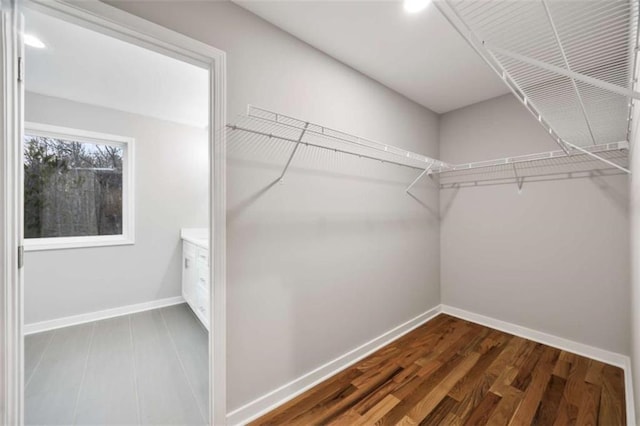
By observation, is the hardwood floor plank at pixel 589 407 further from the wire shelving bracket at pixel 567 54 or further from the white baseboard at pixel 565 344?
the wire shelving bracket at pixel 567 54

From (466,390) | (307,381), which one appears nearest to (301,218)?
(307,381)

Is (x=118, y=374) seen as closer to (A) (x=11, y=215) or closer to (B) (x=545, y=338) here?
(A) (x=11, y=215)

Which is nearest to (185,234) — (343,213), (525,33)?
(343,213)

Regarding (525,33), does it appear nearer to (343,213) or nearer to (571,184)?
(571,184)

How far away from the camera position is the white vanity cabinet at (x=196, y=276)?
8.49ft

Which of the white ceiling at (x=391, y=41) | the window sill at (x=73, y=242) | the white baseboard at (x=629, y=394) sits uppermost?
the white ceiling at (x=391, y=41)

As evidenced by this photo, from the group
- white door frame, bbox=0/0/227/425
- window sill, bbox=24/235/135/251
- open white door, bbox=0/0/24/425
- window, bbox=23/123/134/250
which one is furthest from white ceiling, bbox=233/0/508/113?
window sill, bbox=24/235/135/251

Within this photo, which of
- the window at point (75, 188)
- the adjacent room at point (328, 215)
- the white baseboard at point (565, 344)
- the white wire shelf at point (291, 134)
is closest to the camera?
the adjacent room at point (328, 215)

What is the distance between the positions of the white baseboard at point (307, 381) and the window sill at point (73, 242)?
2653mm

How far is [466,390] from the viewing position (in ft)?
5.73

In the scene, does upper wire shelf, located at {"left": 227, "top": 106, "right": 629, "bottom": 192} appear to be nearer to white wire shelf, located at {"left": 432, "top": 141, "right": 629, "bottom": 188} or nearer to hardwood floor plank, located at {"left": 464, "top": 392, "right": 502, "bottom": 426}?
white wire shelf, located at {"left": 432, "top": 141, "right": 629, "bottom": 188}

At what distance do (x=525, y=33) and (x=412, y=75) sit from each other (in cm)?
82

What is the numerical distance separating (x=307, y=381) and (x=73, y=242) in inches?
119

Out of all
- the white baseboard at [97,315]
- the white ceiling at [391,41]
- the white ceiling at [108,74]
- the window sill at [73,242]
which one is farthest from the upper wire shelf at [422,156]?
the white baseboard at [97,315]
